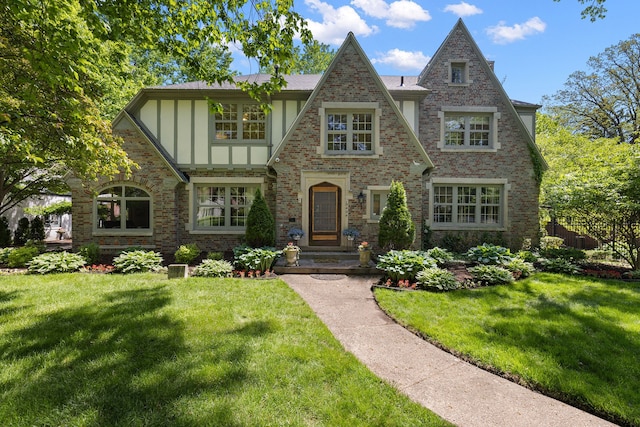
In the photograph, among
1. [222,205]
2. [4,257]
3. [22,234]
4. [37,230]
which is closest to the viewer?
[4,257]

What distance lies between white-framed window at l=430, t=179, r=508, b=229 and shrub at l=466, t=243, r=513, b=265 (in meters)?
3.08

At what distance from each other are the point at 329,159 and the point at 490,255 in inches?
246

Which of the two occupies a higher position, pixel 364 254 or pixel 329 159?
pixel 329 159

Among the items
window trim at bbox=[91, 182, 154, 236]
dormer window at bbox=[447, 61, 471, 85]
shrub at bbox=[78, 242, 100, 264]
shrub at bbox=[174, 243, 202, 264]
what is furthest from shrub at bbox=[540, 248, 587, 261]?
shrub at bbox=[78, 242, 100, 264]

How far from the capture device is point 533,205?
1309 centimetres

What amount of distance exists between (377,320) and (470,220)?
31.6ft

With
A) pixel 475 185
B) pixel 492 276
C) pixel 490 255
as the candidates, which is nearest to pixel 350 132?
pixel 475 185

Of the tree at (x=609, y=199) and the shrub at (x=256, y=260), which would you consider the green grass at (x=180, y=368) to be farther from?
the tree at (x=609, y=199)

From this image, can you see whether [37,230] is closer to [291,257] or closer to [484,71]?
[291,257]

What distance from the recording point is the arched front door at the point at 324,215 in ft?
37.9

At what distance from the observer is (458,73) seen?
1341cm

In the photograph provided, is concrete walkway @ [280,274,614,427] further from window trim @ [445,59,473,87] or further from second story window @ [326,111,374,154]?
window trim @ [445,59,473,87]

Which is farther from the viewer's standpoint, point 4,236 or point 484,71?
point 4,236

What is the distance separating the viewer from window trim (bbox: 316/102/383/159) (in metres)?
11.2
